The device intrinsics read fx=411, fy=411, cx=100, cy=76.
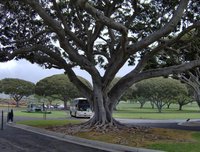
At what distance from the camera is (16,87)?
94500 millimetres

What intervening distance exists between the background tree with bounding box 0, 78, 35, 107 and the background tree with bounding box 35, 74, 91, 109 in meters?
4.05

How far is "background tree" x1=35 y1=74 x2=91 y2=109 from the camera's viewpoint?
294 ft

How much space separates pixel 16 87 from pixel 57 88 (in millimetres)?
11297

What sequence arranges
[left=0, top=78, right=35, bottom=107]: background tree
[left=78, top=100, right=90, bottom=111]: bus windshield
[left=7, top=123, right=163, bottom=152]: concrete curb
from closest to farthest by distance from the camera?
[left=7, top=123, right=163, bottom=152]: concrete curb < [left=78, top=100, right=90, bottom=111]: bus windshield < [left=0, top=78, right=35, bottom=107]: background tree

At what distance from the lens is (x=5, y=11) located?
2528cm

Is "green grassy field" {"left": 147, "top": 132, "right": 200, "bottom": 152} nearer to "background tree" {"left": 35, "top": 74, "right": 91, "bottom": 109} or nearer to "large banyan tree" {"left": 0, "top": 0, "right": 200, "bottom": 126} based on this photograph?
"large banyan tree" {"left": 0, "top": 0, "right": 200, "bottom": 126}

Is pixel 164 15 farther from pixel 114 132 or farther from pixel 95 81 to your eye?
pixel 114 132

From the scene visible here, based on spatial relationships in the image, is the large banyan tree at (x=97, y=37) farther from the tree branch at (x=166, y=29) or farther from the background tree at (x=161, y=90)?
the background tree at (x=161, y=90)

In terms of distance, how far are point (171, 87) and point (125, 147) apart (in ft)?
224

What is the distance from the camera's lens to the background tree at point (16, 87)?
9424 centimetres

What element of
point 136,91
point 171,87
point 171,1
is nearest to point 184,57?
point 171,1

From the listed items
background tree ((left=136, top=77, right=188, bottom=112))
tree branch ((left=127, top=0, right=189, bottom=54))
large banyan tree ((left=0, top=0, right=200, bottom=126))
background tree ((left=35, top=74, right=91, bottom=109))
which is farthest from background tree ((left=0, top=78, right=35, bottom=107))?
tree branch ((left=127, top=0, right=189, bottom=54))

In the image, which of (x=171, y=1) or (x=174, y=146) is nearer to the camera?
(x=174, y=146)

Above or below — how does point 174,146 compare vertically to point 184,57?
below
